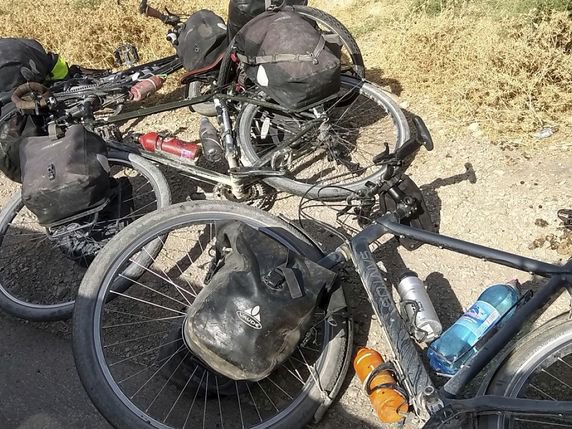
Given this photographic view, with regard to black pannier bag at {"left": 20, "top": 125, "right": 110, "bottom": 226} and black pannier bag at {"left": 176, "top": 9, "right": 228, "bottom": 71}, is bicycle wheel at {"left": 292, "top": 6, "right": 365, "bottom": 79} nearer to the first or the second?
black pannier bag at {"left": 176, "top": 9, "right": 228, "bottom": 71}

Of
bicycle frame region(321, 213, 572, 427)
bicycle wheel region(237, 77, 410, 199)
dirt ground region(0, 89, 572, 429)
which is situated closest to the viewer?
bicycle frame region(321, 213, 572, 427)

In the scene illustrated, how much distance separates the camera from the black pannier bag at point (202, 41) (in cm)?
434

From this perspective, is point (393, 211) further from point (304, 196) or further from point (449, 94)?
point (449, 94)

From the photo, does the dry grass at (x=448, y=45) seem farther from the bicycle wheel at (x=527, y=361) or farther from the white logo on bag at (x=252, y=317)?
the white logo on bag at (x=252, y=317)

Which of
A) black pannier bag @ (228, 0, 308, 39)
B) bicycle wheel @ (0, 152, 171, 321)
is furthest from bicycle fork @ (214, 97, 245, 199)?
black pannier bag @ (228, 0, 308, 39)

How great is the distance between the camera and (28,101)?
11.9ft

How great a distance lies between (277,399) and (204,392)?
0.37m

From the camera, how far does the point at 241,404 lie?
2.78m

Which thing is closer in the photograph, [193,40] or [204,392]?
[204,392]

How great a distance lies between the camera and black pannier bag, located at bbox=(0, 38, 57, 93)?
13.7ft

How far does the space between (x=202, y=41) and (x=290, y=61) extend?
1.26 metres

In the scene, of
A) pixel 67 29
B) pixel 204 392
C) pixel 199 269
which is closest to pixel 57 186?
pixel 199 269

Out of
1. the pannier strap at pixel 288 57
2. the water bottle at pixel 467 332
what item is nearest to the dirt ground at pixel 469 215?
the water bottle at pixel 467 332

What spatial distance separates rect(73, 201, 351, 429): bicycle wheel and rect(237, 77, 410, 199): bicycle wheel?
0.85 meters
